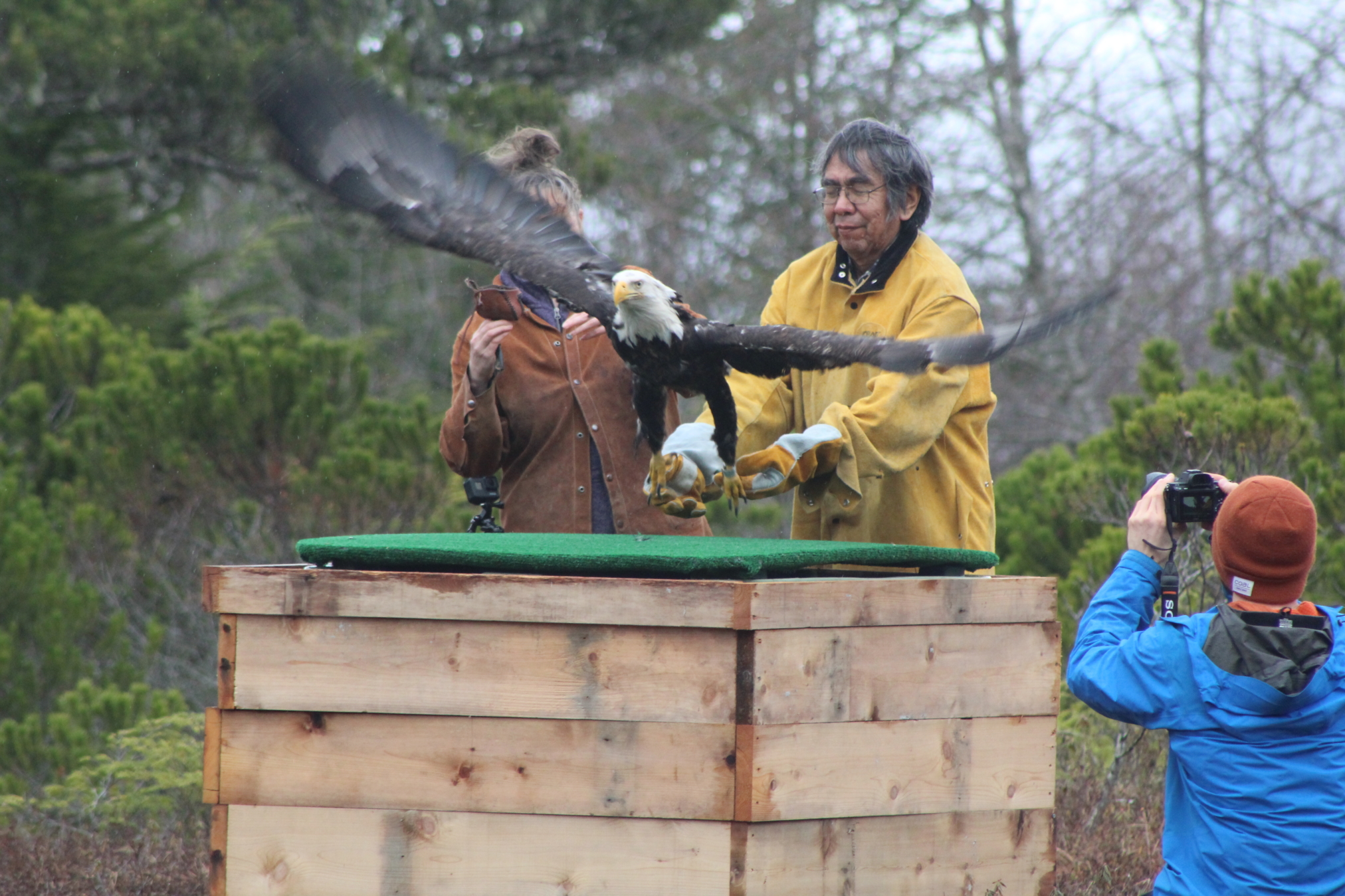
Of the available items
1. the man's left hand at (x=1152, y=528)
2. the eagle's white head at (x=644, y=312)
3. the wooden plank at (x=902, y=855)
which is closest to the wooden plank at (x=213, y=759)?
the wooden plank at (x=902, y=855)

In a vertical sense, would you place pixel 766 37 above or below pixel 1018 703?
above

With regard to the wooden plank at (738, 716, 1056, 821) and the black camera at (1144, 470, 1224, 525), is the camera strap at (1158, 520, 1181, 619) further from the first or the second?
the wooden plank at (738, 716, 1056, 821)

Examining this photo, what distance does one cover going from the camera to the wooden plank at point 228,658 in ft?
8.96

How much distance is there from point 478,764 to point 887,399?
124 cm

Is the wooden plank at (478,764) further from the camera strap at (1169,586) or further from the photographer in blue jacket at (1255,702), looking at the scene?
the camera strap at (1169,586)

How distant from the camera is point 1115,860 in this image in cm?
438

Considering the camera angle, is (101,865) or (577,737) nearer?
(577,737)

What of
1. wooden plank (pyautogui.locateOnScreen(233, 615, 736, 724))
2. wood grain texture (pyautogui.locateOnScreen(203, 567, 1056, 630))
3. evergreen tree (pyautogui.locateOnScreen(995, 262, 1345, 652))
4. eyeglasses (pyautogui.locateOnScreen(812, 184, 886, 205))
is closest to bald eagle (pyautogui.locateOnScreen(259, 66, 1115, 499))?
eyeglasses (pyautogui.locateOnScreen(812, 184, 886, 205))

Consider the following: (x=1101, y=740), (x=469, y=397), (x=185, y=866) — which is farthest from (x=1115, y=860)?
(x=185, y=866)

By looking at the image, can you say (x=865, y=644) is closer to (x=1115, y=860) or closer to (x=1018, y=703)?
(x=1018, y=703)

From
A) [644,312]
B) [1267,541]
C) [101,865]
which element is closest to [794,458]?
[644,312]

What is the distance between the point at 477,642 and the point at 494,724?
0.16 meters

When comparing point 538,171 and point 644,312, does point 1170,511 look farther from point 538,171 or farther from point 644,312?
point 538,171

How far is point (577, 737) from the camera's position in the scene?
263cm
